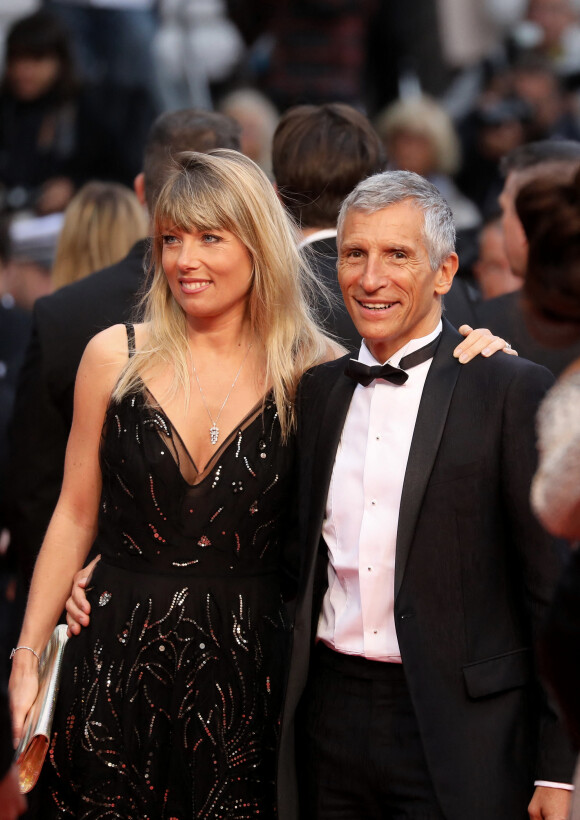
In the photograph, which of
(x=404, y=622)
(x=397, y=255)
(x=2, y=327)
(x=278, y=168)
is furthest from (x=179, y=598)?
(x=2, y=327)

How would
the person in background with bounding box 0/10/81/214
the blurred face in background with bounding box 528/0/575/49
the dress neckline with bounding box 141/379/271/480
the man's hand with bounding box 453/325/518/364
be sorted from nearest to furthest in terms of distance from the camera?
the man's hand with bounding box 453/325/518/364, the dress neckline with bounding box 141/379/271/480, the person in background with bounding box 0/10/81/214, the blurred face in background with bounding box 528/0/575/49

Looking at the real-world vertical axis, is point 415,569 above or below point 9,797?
above

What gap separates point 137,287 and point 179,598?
1.18 meters

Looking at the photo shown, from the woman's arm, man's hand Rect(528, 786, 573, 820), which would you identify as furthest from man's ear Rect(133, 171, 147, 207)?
man's hand Rect(528, 786, 573, 820)

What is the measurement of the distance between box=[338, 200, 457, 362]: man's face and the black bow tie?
53 millimetres

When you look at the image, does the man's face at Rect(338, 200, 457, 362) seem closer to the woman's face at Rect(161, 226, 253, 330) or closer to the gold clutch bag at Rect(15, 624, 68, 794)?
the woman's face at Rect(161, 226, 253, 330)

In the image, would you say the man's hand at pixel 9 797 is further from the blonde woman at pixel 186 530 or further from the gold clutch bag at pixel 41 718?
the blonde woman at pixel 186 530

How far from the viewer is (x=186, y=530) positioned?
10.4ft

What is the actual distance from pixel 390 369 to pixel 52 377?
139cm

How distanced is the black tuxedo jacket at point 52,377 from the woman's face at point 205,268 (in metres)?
0.56

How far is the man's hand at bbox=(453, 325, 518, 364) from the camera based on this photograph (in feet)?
9.70

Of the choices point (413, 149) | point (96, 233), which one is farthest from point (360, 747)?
point (413, 149)

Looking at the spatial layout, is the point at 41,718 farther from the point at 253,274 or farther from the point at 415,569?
the point at 253,274

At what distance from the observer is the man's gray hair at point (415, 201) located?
3.01 metres
